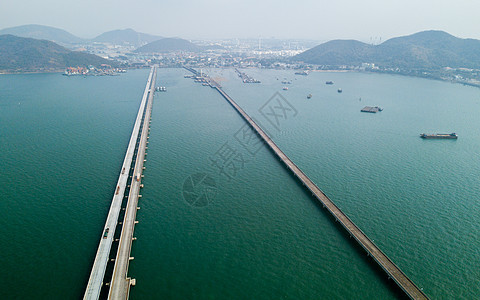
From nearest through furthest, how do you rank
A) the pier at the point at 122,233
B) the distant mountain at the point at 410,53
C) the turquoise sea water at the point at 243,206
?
1. the pier at the point at 122,233
2. the turquoise sea water at the point at 243,206
3. the distant mountain at the point at 410,53

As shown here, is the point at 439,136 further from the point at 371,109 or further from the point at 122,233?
the point at 122,233

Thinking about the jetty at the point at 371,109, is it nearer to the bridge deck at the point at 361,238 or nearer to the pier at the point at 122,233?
the bridge deck at the point at 361,238

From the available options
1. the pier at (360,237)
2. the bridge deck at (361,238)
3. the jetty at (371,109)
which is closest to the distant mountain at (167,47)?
the jetty at (371,109)

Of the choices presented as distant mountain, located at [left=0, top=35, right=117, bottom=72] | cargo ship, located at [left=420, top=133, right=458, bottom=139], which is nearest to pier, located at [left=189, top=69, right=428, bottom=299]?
cargo ship, located at [left=420, top=133, right=458, bottom=139]

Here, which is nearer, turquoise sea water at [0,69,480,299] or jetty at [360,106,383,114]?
turquoise sea water at [0,69,480,299]

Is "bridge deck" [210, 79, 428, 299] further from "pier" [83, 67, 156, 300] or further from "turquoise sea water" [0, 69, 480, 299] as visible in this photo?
"pier" [83, 67, 156, 300]

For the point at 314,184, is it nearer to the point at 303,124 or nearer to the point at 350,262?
the point at 350,262

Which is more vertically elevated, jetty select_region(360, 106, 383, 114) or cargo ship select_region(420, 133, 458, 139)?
jetty select_region(360, 106, 383, 114)

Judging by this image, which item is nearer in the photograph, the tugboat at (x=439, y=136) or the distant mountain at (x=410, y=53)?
the tugboat at (x=439, y=136)
